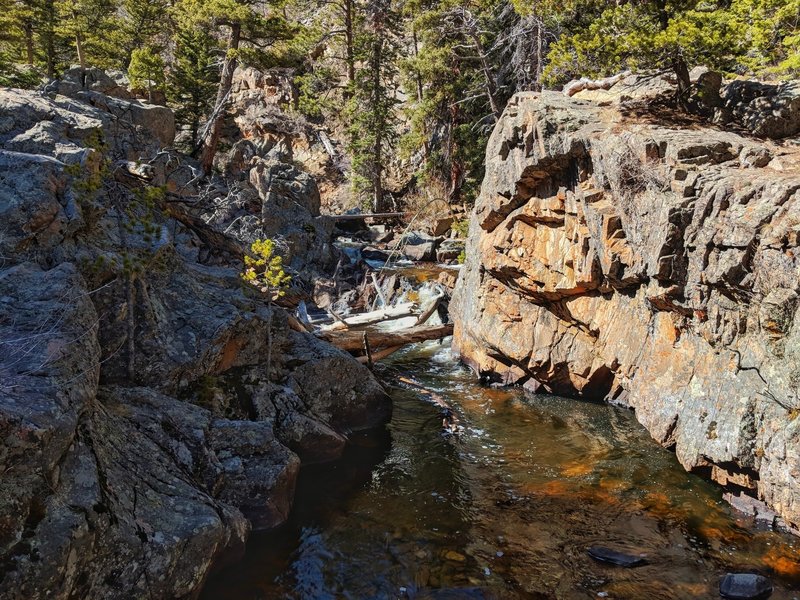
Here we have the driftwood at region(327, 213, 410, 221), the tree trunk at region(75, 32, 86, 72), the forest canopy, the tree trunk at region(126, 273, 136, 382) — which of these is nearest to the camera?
the tree trunk at region(126, 273, 136, 382)

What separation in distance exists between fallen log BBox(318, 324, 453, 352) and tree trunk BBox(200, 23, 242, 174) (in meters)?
15.0

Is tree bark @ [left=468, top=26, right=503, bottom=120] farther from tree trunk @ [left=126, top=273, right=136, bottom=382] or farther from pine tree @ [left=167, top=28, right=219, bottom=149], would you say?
tree trunk @ [left=126, top=273, right=136, bottom=382]

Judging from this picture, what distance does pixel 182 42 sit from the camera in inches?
1198

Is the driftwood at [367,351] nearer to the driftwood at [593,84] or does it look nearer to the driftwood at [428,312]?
the driftwood at [428,312]

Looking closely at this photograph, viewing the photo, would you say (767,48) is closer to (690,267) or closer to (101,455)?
(690,267)

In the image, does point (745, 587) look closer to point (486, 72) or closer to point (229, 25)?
point (486, 72)

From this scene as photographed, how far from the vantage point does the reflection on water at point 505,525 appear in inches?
283

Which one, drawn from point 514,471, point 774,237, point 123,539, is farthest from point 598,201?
point 123,539

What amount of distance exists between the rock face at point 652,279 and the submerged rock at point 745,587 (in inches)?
63.8

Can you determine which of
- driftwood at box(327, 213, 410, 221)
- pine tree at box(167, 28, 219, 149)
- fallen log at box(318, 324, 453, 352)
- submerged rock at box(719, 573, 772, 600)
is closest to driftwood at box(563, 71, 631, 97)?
fallen log at box(318, 324, 453, 352)

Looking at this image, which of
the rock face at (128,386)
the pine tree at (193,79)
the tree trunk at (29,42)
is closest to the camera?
the rock face at (128,386)

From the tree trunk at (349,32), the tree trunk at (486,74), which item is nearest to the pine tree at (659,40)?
the tree trunk at (486,74)

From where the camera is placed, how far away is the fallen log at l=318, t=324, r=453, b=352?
49.6ft

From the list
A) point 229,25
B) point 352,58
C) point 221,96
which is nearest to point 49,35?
point 229,25
